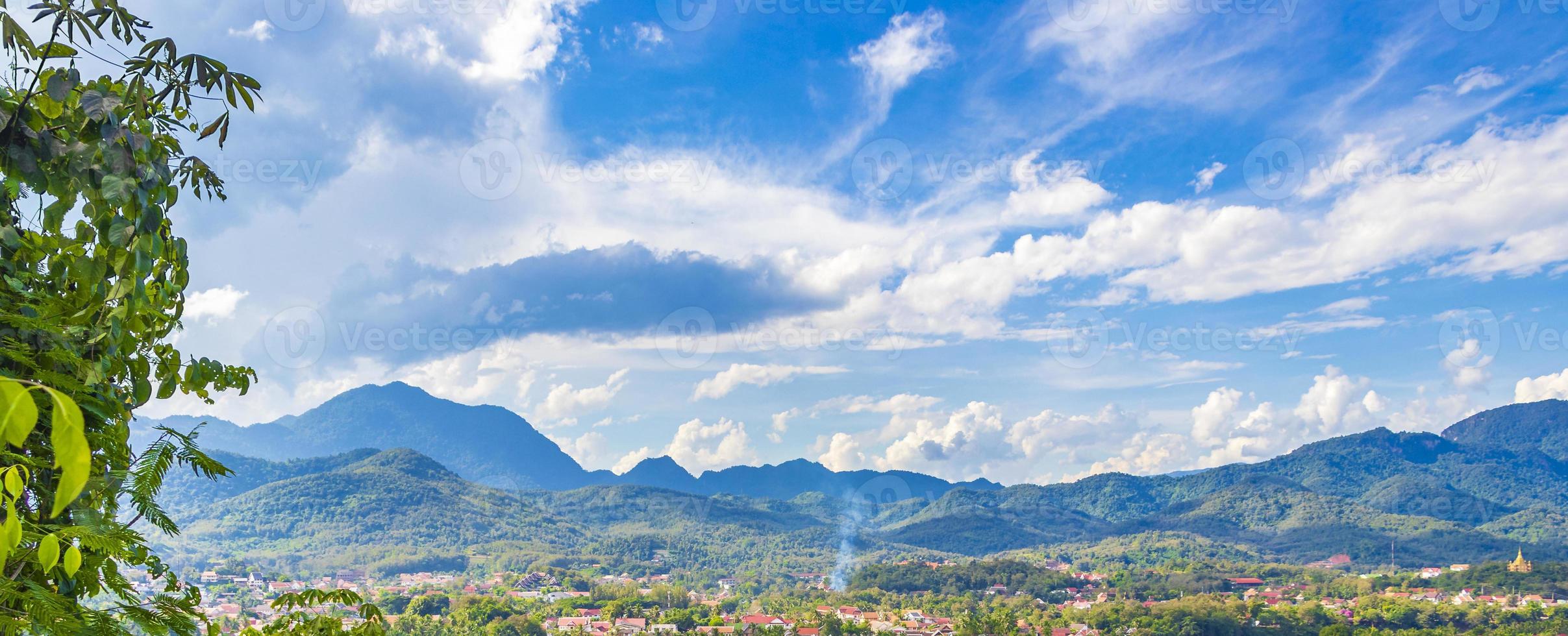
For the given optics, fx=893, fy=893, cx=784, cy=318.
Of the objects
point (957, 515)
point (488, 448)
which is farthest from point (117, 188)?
point (488, 448)

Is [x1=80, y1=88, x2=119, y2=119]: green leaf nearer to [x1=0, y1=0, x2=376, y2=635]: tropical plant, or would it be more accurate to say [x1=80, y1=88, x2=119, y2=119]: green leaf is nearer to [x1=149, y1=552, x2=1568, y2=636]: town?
[x1=0, y1=0, x2=376, y2=635]: tropical plant

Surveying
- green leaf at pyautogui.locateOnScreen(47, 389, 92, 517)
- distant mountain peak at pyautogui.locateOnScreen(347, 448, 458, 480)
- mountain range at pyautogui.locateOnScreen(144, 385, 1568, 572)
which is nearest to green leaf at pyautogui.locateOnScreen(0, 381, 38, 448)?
green leaf at pyautogui.locateOnScreen(47, 389, 92, 517)

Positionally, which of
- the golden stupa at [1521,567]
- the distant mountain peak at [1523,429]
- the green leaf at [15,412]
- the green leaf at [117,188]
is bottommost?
the golden stupa at [1521,567]

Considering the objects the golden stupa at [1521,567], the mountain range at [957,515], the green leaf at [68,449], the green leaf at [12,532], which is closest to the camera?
the green leaf at [68,449]

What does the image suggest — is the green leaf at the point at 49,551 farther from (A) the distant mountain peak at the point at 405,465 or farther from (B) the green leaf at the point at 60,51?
(A) the distant mountain peak at the point at 405,465

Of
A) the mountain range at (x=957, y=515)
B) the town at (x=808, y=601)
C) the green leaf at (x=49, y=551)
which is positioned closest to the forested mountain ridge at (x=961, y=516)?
the mountain range at (x=957, y=515)

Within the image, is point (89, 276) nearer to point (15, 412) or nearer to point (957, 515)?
point (15, 412)
